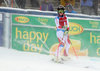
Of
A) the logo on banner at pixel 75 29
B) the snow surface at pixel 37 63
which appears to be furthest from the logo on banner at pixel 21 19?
the logo on banner at pixel 75 29

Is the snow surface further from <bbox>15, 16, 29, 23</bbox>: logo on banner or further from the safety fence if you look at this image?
<bbox>15, 16, 29, 23</bbox>: logo on banner

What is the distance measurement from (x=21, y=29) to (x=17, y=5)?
15.0 ft

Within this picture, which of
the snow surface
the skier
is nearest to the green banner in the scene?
the snow surface

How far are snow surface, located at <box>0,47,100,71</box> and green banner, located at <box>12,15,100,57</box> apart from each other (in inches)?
10.4

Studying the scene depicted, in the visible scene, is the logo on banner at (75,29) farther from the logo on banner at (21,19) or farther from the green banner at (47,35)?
the logo on banner at (21,19)

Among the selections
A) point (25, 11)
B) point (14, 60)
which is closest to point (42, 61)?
point (14, 60)

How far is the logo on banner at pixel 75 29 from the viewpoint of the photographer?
883 centimetres

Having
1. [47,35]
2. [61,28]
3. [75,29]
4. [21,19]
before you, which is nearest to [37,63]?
[61,28]

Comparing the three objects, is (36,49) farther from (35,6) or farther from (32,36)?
(35,6)

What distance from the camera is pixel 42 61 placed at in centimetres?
825

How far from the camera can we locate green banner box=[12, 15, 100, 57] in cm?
882

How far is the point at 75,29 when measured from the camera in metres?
8.87

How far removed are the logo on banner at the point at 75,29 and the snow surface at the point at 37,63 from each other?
0.83 metres

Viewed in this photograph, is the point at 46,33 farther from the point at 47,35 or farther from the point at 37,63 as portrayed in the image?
the point at 37,63
